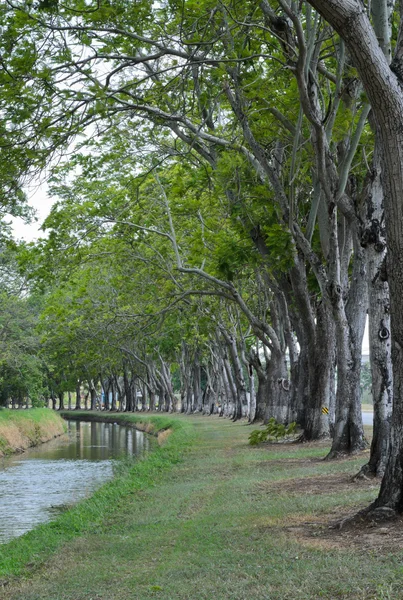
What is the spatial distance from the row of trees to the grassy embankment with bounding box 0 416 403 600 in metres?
1.21

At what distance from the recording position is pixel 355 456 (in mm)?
16203

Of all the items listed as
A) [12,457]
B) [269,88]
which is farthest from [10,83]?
[12,457]

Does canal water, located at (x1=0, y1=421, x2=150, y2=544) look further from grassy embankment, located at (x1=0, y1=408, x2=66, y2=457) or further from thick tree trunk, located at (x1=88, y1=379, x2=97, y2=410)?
thick tree trunk, located at (x1=88, y1=379, x2=97, y2=410)

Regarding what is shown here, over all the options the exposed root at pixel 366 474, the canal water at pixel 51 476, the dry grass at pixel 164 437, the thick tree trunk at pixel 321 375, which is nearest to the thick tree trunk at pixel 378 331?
the exposed root at pixel 366 474

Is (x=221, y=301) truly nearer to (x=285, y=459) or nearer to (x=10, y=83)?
(x=285, y=459)

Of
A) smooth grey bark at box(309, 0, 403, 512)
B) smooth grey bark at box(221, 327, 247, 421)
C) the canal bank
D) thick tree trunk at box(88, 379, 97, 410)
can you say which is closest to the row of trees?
smooth grey bark at box(309, 0, 403, 512)

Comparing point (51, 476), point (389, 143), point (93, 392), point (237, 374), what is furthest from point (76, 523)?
point (93, 392)

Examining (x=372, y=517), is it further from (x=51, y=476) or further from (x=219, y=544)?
(x=51, y=476)

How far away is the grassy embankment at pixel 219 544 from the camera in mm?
6715

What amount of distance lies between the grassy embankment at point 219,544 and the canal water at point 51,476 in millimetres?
1861

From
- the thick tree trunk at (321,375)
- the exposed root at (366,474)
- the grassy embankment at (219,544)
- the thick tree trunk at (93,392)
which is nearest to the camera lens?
the grassy embankment at (219,544)

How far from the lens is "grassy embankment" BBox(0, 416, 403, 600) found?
6715mm

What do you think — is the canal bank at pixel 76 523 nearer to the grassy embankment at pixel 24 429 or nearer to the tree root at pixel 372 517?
the tree root at pixel 372 517

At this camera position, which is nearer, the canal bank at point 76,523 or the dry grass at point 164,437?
the canal bank at point 76,523
